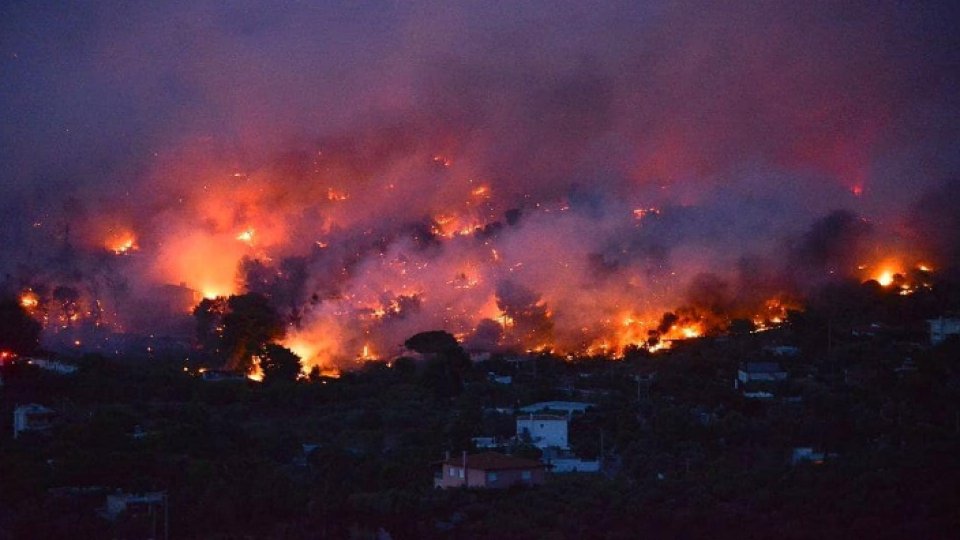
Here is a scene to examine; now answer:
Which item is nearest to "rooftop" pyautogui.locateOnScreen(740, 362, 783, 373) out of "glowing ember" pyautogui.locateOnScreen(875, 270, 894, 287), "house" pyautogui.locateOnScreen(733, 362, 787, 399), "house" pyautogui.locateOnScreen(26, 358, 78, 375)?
"house" pyautogui.locateOnScreen(733, 362, 787, 399)

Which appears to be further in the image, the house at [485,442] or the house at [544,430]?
the house at [544,430]

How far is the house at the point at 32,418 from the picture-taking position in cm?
2285

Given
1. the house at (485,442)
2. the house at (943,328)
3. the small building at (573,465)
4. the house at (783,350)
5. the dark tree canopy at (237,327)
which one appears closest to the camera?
the small building at (573,465)

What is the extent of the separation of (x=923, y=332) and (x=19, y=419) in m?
17.0

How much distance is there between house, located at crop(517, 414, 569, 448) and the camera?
23375 mm

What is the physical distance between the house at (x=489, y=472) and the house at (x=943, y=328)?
1185cm

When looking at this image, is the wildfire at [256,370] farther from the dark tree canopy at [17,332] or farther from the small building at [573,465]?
the small building at [573,465]

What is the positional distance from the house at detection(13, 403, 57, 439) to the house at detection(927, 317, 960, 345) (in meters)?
15.9

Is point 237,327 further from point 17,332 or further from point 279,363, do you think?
point 17,332

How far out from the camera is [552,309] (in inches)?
1312

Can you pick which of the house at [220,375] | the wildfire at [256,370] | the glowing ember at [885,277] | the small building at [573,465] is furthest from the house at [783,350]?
the house at [220,375]

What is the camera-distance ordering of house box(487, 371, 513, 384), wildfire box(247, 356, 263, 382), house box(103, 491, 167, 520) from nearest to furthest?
house box(103, 491, 167, 520) → house box(487, 371, 513, 384) → wildfire box(247, 356, 263, 382)

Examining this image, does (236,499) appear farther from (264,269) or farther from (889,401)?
(264,269)

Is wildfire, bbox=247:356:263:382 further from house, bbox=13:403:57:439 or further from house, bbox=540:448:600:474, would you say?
house, bbox=540:448:600:474
